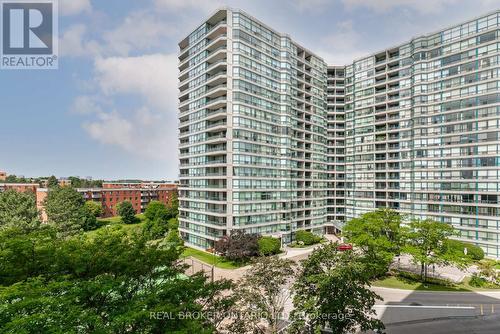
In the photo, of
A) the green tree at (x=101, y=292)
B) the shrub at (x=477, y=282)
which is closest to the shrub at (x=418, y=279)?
the shrub at (x=477, y=282)

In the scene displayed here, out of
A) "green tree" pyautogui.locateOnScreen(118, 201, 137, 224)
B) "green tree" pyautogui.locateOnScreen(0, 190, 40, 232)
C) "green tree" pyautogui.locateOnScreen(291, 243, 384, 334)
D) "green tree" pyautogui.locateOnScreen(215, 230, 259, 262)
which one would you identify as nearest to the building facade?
"green tree" pyautogui.locateOnScreen(215, 230, 259, 262)

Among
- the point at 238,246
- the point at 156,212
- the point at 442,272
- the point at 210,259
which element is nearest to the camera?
the point at 442,272

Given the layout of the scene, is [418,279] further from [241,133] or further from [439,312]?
[241,133]

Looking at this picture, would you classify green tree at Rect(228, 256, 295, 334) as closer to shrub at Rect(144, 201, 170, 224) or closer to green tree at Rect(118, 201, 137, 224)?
shrub at Rect(144, 201, 170, 224)

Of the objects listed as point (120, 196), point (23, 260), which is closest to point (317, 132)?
point (23, 260)

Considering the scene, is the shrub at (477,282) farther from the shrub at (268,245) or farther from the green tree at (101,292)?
the green tree at (101,292)
